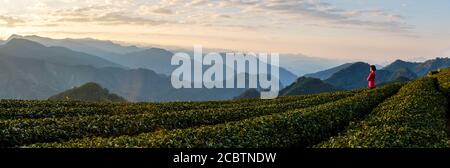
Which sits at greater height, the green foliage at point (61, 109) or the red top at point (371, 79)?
the red top at point (371, 79)

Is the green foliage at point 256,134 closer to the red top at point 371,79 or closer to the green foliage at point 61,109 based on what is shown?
the green foliage at point 61,109

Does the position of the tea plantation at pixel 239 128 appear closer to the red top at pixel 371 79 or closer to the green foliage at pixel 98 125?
the green foliage at pixel 98 125

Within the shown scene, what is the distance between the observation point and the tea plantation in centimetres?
2631

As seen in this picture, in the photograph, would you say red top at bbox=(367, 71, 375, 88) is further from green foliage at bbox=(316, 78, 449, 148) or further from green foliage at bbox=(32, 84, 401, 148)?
green foliage at bbox=(32, 84, 401, 148)

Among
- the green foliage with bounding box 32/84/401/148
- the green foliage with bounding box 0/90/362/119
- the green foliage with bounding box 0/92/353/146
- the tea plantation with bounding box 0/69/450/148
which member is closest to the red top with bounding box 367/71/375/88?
the tea plantation with bounding box 0/69/450/148

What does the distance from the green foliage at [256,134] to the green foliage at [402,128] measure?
1.88 meters

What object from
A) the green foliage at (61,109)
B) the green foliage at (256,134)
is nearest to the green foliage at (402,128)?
the green foliage at (256,134)

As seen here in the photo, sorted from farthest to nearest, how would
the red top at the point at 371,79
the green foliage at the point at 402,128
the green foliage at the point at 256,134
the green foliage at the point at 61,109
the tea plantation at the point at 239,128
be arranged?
the red top at the point at 371,79
the green foliage at the point at 61,109
the tea plantation at the point at 239,128
the green foliage at the point at 256,134
the green foliage at the point at 402,128

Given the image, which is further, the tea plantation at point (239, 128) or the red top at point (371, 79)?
the red top at point (371, 79)

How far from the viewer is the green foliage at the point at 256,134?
2589 cm

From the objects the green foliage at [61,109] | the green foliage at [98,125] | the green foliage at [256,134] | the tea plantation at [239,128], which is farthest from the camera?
the green foliage at [61,109]

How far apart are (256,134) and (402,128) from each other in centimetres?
862

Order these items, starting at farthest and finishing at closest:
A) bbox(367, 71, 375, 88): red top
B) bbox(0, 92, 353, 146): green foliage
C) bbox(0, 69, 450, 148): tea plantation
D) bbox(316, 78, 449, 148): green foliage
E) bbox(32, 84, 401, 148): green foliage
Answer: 1. bbox(367, 71, 375, 88): red top
2. bbox(0, 92, 353, 146): green foliage
3. bbox(0, 69, 450, 148): tea plantation
4. bbox(32, 84, 401, 148): green foliage
5. bbox(316, 78, 449, 148): green foliage
